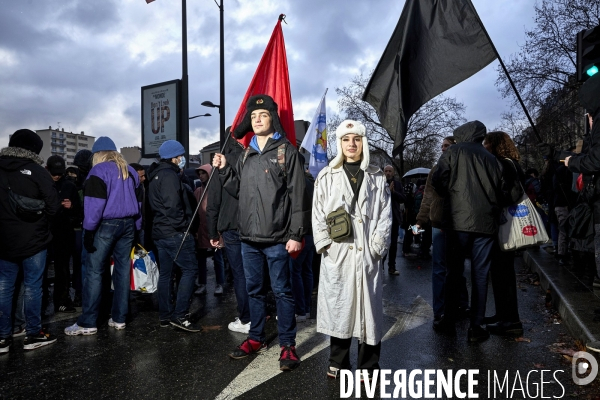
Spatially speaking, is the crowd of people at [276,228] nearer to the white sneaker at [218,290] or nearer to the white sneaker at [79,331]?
the white sneaker at [79,331]

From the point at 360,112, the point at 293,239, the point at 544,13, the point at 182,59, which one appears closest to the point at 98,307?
the point at 293,239

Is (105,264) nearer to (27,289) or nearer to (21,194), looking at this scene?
(27,289)

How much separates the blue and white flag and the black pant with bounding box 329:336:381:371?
4.72 m

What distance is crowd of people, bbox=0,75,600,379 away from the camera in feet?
12.6

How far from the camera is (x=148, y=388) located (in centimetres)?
377

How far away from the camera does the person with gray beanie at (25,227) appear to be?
4.76 m

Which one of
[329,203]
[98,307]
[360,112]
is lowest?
[98,307]

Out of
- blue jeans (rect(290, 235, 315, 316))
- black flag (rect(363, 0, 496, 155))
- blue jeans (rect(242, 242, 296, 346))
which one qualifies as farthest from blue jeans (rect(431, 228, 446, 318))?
blue jeans (rect(242, 242, 296, 346))

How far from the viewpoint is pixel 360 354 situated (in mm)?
3838

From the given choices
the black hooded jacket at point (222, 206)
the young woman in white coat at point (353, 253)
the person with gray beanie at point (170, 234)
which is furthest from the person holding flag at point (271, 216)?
the person with gray beanie at point (170, 234)

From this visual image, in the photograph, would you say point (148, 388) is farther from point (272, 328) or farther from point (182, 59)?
point (182, 59)

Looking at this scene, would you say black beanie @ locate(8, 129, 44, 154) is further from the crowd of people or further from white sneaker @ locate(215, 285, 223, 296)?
white sneaker @ locate(215, 285, 223, 296)

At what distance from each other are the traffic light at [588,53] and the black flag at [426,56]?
148 cm

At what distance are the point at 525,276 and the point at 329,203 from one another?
20.9ft
